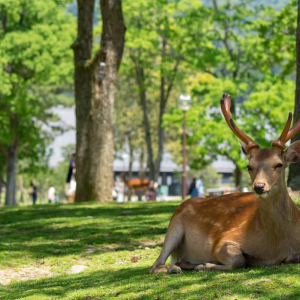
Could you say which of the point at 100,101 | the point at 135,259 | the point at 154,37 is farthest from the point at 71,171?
the point at 154,37

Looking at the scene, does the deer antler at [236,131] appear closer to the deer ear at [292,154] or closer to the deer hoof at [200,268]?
the deer ear at [292,154]

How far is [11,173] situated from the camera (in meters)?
43.2

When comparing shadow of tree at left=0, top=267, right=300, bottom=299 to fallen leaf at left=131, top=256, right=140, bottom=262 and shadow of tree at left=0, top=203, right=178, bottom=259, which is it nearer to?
fallen leaf at left=131, top=256, right=140, bottom=262

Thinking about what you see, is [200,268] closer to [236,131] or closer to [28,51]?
[236,131]

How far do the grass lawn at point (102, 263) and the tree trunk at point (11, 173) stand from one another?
86.7ft

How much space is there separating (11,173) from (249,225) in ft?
123

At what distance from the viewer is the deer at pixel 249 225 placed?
6680 millimetres

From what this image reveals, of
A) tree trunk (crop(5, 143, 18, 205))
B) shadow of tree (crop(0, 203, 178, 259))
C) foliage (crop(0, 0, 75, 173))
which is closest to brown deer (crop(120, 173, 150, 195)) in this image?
tree trunk (crop(5, 143, 18, 205))

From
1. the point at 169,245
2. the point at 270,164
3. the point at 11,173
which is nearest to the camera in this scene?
the point at 270,164

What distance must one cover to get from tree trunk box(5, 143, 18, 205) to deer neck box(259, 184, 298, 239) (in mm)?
36945

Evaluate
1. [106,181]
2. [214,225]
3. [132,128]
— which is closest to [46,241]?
[214,225]

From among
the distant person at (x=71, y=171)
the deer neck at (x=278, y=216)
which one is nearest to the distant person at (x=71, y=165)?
the distant person at (x=71, y=171)

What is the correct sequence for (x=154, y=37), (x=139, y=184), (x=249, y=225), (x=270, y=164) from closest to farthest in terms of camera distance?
(x=270, y=164)
(x=249, y=225)
(x=154, y=37)
(x=139, y=184)

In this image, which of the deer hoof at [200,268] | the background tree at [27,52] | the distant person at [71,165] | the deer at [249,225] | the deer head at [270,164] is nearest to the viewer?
the deer head at [270,164]
